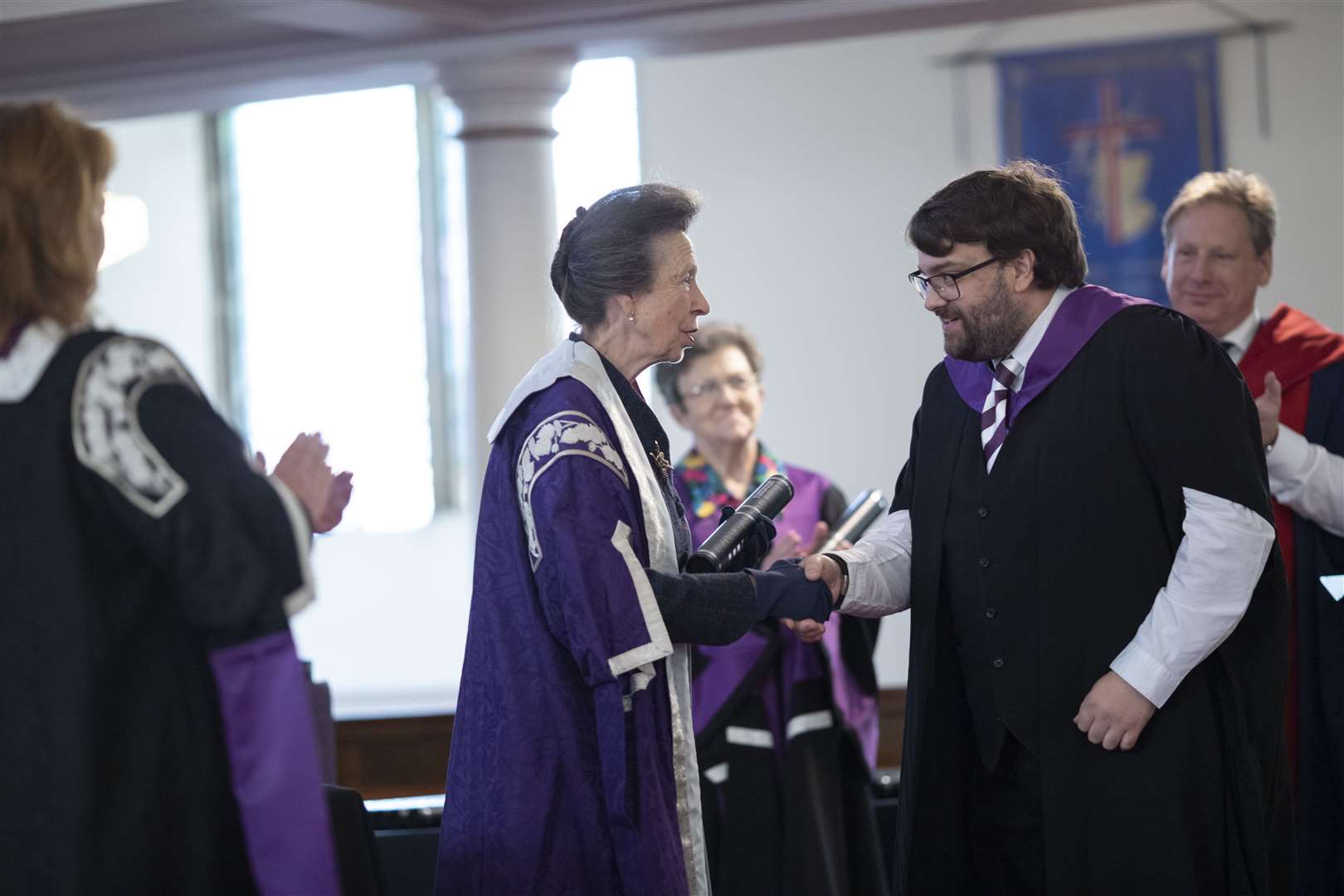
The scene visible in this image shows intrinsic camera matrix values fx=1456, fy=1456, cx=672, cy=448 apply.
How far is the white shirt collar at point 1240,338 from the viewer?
12.3 feet

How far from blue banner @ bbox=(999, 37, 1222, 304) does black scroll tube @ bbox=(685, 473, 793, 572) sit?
388 centimetres

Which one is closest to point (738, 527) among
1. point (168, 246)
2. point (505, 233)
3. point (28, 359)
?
point (28, 359)

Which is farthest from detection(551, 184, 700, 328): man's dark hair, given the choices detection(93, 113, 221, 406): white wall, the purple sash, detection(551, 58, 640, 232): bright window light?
detection(93, 113, 221, 406): white wall

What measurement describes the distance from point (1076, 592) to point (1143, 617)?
0.13m

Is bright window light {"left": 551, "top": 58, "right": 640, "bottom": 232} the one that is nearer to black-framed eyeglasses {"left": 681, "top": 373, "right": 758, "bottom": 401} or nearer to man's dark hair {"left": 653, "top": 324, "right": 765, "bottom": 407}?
man's dark hair {"left": 653, "top": 324, "right": 765, "bottom": 407}

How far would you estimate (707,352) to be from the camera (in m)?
4.41

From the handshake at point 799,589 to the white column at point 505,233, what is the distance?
2.55 m

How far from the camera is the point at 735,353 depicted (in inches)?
174

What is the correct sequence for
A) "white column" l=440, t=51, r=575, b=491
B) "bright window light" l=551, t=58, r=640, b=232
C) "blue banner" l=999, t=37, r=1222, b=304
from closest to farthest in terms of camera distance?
"white column" l=440, t=51, r=575, b=491
"blue banner" l=999, t=37, r=1222, b=304
"bright window light" l=551, t=58, r=640, b=232

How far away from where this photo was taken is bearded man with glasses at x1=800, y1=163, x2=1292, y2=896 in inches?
101

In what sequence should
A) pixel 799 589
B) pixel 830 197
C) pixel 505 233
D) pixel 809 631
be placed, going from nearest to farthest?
pixel 799 589, pixel 809 631, pixel 505 233, pixel 830 197

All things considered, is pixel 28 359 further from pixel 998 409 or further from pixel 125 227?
pixel 125 227

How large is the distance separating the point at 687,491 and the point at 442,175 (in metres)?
4.63

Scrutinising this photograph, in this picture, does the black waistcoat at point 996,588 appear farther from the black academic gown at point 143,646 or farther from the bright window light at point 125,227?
the bright window light at point 125,227
